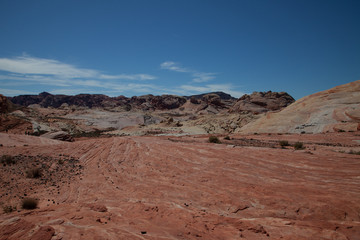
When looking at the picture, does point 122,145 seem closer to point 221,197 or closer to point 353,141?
point 221,197

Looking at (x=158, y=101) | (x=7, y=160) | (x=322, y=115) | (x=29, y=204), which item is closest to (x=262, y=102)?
(x=322, y=115)

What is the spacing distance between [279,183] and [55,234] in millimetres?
6977

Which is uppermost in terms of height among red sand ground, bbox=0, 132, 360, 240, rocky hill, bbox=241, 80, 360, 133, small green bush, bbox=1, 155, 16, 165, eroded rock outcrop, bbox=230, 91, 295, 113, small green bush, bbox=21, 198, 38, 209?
eroded rock outcrop, bbox=230, 91, 295, 113

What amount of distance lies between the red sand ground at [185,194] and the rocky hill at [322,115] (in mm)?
17488

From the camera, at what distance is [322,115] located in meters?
27.8

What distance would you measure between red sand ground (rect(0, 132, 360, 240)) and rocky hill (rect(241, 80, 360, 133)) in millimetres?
17488

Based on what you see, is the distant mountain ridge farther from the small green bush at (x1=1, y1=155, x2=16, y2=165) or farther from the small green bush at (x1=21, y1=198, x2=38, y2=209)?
the small green bush at (x1=21, y1=198, x2=38, y2=209)

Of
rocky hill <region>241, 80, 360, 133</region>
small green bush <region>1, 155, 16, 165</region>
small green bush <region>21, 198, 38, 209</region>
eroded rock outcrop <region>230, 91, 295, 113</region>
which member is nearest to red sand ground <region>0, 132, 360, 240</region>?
small green bush <region>21, 198, 38, 209</region>

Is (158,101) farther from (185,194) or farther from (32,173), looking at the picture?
(185,194)

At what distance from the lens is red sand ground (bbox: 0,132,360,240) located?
4.60 m

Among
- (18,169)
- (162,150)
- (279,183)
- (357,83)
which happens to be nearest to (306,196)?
(279,183)

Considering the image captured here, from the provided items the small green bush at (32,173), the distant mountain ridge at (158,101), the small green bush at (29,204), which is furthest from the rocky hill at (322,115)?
the small green bush at (29,204)

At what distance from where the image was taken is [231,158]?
10922 mm

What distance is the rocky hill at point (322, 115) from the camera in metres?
25.1
